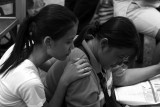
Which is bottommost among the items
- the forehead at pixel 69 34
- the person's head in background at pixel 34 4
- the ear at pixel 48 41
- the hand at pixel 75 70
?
the person's head in background at pixel 34 4

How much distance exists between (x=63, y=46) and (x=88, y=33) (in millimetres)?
233

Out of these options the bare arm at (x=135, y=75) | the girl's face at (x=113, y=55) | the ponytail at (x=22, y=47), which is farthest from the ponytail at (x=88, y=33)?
the bare arm at (x=135, y=75)

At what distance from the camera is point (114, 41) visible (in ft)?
3.87

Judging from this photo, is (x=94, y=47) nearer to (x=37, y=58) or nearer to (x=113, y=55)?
(x=113, y=55)

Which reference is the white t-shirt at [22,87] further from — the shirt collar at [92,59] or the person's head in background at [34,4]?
the person's head in background at [34,4]

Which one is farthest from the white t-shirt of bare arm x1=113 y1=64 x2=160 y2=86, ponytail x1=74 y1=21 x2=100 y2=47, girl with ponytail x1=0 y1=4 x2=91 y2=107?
bare arm x1=113 y1=64 x2=160 y2=86

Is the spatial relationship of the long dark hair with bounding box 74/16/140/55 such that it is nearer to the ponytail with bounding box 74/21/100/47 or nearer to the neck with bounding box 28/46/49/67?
the ponytail with bounding box 74/21/100/47

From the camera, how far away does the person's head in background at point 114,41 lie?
1177mm

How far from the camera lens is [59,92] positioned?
3.67 ft

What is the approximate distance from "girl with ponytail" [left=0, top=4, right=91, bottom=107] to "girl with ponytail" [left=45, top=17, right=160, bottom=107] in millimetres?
44

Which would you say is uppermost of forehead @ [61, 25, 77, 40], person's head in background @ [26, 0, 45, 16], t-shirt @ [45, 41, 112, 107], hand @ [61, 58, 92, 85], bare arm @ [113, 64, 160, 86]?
forehead @ [61, 25, 77, 40]

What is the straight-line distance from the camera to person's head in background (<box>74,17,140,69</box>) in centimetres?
118

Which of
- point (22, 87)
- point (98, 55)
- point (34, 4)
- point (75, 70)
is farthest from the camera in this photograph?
point (34, 4)

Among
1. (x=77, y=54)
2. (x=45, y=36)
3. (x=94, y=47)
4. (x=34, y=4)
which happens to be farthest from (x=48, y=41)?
(x=34, y=4)
